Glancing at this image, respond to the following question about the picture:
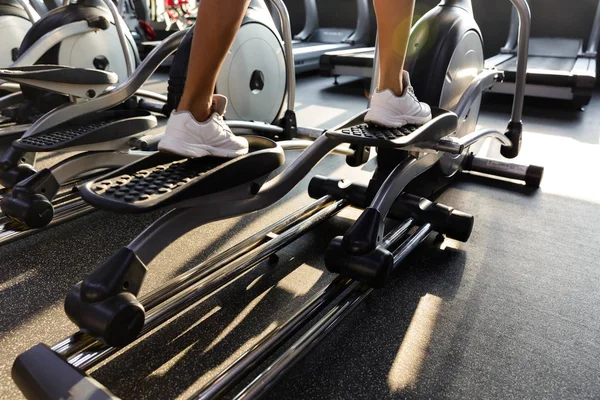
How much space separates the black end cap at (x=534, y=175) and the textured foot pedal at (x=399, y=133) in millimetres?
768

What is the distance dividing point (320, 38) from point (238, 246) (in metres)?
4.96

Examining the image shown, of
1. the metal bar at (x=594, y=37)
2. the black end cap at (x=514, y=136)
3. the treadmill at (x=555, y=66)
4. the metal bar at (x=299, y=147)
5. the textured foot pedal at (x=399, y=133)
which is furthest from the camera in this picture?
the metal bar at (x=594, y=37)

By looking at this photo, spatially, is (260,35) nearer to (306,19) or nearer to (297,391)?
(297,391)

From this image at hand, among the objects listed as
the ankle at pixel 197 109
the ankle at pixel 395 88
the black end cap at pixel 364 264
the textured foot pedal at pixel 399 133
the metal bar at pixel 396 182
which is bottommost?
the black end cap at pixel 364 264

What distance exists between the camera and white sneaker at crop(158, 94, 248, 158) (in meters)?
1.01

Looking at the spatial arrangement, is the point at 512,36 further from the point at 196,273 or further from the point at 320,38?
the point at 196,273

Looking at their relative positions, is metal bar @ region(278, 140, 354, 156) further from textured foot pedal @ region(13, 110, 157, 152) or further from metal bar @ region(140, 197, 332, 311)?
textured foot pedal @ region(13, 110, 157, 152)

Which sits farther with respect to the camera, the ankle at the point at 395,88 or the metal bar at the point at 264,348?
the ankle at the point at 395,88

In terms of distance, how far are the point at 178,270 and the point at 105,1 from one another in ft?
5.50

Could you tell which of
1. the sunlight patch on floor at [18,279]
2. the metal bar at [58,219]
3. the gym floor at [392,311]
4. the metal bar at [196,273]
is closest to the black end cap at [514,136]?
the gym floor at [392,311]

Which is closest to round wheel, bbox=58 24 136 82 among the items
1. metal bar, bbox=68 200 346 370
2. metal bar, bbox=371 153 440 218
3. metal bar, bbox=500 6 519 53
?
metal bar, bbox=68 200 346 370

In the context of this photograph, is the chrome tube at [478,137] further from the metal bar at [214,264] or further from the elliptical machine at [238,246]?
the metal bar at [214,264]

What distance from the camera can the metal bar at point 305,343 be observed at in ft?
2.62

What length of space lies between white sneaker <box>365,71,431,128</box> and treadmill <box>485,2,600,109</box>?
1.71 meters
